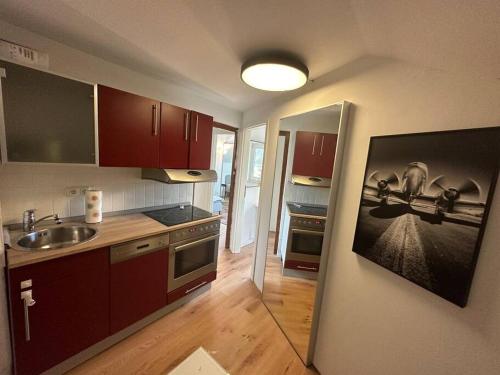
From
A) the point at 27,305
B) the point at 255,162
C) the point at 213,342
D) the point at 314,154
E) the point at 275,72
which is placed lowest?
the point at 213,342

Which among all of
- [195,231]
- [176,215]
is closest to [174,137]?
[176,215]

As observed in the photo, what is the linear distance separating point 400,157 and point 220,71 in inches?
56.6

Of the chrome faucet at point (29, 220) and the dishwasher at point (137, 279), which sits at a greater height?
the chrome faucet at point (29, 220)

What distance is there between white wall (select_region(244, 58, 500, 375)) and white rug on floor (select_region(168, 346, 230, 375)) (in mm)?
847

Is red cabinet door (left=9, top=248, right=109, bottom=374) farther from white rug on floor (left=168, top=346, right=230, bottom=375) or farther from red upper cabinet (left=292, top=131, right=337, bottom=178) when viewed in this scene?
red upper cabinet (left=292, top=131, right=337, bottom=178)

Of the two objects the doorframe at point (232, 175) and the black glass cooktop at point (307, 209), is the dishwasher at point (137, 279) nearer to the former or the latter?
the black glass cooktop at point (307, 209)

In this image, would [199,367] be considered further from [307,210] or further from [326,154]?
[326,154]

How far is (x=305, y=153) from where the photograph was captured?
178cm

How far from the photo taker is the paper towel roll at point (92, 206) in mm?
1669

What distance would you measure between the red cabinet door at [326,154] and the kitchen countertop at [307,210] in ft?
0.88

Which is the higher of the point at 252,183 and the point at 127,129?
the point at 127,129

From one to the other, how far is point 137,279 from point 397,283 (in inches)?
71.6

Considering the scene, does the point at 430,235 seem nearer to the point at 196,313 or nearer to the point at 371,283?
the point at 371,283

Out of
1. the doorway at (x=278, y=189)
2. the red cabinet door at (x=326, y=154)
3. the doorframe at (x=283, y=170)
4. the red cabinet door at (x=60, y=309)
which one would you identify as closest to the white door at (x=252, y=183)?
the doorway at (x=278, y=189)
